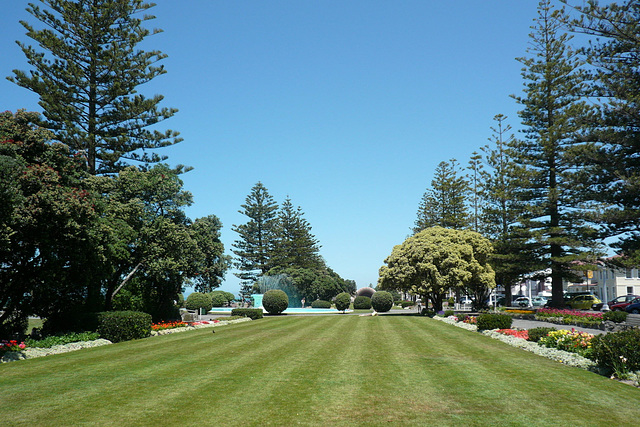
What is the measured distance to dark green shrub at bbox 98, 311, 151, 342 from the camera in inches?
683

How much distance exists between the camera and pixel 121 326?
1772 cm

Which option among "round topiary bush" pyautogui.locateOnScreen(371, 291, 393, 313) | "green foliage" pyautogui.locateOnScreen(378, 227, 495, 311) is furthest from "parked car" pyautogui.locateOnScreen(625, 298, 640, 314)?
"round topiary bush" pyautogui.locateOnScreen(371, 291, 393, 313)

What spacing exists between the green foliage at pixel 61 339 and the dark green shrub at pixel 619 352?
16.2 metres

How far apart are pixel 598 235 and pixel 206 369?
2754cm

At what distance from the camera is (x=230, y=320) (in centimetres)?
2833

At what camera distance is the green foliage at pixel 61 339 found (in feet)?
49.0

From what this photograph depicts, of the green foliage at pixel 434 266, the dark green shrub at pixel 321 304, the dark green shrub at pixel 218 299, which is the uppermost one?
the green foliage at pixel 434 266

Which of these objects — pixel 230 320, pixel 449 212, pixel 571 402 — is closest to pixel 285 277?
pixel 449 212

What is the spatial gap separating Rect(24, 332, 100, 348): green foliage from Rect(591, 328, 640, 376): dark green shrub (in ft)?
53.2

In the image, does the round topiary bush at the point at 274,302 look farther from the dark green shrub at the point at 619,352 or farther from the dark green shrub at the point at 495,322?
the dark green shrub at the point at 619,352

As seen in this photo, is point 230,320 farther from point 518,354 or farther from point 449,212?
point 449,212

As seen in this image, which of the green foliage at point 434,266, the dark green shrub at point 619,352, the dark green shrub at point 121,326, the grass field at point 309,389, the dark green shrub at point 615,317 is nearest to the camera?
the grass field at point 309,389

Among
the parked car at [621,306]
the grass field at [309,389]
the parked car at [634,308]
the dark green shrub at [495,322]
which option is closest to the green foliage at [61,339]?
the grass field at [309,389]

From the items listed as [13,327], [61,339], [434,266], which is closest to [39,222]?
[61,339]
